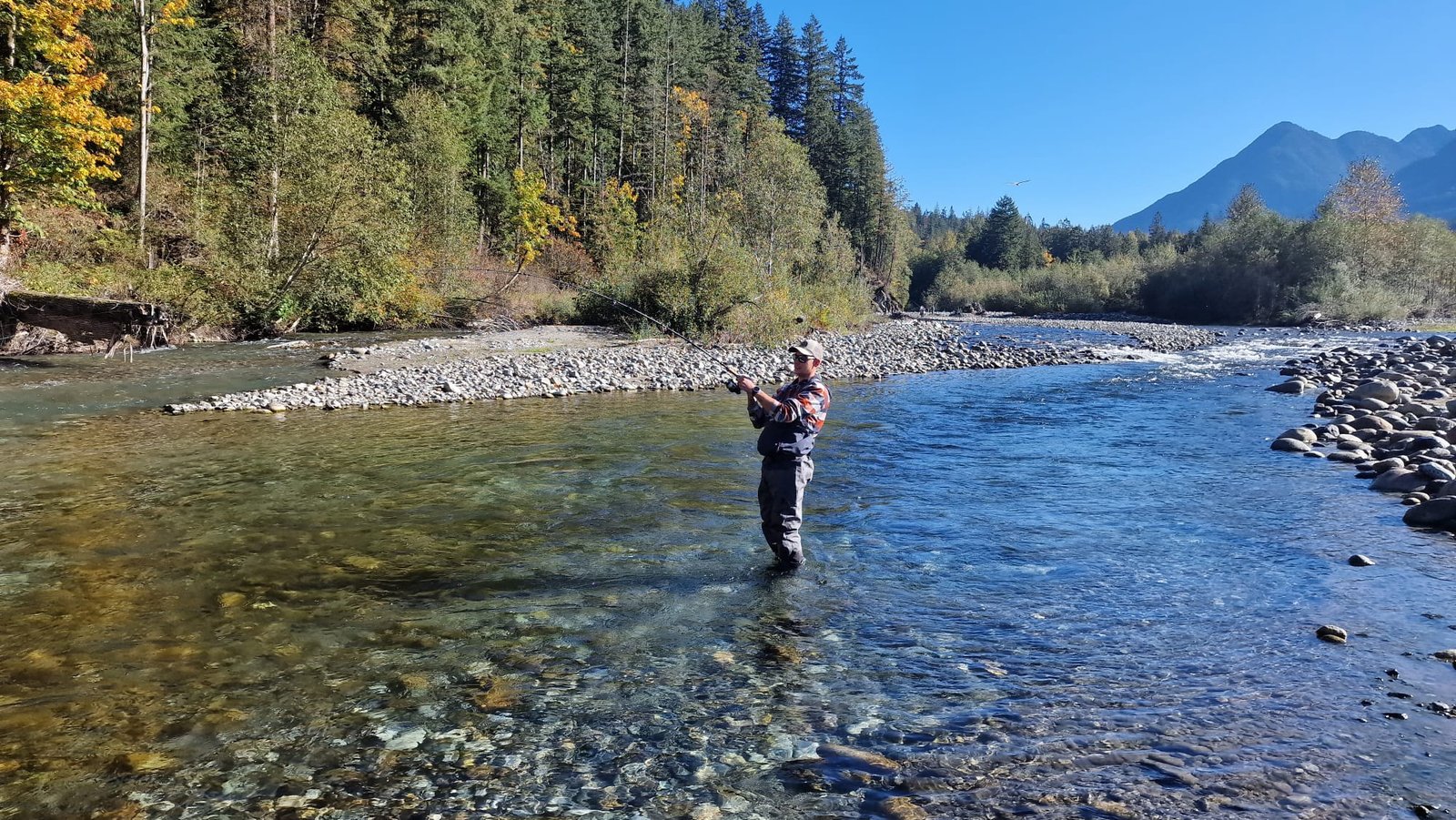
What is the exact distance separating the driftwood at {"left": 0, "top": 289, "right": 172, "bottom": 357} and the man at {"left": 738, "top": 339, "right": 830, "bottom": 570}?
71.6 ft

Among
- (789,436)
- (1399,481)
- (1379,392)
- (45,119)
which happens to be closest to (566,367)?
(45,119)

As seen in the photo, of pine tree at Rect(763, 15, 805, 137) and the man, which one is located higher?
pine tree at Rect(763, 15, 805, 137)

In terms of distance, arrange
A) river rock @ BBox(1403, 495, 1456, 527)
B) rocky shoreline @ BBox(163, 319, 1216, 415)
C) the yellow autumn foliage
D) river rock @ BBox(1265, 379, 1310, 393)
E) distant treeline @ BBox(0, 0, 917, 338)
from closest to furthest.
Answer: river rock @ BBox(1403, 495, 1456, 527), rocky shoreline @ BBox(163, 319, 1216, 415), the yellow autumn foliage, river rock @ BBox(1265, 379, 1310, 393), distant treeline @ BBox(0, 0, 917, 338)

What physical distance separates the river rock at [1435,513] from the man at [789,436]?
7138 mm

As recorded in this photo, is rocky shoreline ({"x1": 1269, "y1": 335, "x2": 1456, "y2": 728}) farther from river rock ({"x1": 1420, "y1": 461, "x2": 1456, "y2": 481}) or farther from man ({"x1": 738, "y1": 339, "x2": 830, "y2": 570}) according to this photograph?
man ({"x1": 738, "y1": 339, "x2": 830, "y2": 570})

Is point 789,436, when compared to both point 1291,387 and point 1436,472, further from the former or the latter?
point 1291,387

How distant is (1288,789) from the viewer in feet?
12.3

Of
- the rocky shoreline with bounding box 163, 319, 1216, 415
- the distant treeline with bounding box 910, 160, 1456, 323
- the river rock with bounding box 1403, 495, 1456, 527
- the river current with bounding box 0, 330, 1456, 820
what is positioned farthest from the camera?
the distant treeline with bounding box 910, 160, 1456, 323

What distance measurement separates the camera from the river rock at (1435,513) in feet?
27.2

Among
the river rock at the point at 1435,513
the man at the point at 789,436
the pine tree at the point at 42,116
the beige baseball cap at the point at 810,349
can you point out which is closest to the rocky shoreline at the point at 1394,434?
the river rock at the point at 1435,513

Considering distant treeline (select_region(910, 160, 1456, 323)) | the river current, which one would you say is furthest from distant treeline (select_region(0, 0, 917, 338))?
distant treeline (select_region(910, 160, 1456, 323))

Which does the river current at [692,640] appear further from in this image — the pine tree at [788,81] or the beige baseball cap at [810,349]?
the pine tree at [788,81]

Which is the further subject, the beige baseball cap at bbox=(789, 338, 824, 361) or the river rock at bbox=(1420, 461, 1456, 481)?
the river rock at bbox=(1420, 461, 1456, 481)

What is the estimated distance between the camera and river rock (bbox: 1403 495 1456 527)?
8.30 meters
